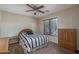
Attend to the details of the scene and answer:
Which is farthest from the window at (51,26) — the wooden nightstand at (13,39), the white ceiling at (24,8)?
the wooden nightstand at (13,39)

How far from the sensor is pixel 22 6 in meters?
1.54

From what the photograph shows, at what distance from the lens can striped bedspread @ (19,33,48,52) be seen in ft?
5.11

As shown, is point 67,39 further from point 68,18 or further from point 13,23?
point 13,23

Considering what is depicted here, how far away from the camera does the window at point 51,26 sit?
164cm

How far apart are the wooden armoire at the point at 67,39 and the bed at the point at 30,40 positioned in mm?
267

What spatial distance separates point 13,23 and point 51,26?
26.8 inches

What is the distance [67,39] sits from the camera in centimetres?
161

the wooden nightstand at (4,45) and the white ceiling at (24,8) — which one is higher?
the white ceiling at (24,8)

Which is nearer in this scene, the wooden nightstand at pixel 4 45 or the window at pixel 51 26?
the wooden nightstand at pixel 4 45

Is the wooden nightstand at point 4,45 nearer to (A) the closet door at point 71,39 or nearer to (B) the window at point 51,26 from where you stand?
(B) the window at point 51,26

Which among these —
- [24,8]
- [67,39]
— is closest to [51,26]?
[67,39]

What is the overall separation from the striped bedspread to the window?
0.12m
